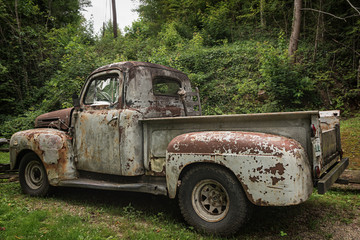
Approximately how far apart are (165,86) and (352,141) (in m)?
4.90

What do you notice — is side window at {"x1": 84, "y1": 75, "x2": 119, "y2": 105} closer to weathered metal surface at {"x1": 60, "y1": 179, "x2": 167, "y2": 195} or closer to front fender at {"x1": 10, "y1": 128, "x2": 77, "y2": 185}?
front fender at {"x1": 10, "y1": 128, "x2": 77, "y2": 185}

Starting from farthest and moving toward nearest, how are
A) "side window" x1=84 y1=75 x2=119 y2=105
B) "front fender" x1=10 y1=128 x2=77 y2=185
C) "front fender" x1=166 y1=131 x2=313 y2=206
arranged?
"front fender" x1=10 y1=128 x2=77 y2=185 → "side window" x1=84 y1=75 x2=119 y2=105 → "front fender" x1=166 y1=131 x2=313 y2=206

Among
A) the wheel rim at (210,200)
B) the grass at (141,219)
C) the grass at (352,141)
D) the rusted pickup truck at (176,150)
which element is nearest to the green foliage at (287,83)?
the grass at (352,141)

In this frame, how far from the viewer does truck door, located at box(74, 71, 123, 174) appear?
3.58m

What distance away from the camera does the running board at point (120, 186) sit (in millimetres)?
3181

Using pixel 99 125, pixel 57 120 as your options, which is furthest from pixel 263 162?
pixel 57 120

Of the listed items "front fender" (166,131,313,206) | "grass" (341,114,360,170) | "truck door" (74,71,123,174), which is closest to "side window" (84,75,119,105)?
"truck door" (74,71,123,174)

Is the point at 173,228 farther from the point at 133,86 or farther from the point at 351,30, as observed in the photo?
the point at 351,30

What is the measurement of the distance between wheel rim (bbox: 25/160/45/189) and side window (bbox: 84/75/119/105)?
152 cm

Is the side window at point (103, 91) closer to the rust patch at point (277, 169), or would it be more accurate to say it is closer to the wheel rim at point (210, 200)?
the wheel rim at point (210, 200)

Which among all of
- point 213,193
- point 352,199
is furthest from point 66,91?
point 352,199

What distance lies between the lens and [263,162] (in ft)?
7.88

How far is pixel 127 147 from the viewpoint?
11.1 feet

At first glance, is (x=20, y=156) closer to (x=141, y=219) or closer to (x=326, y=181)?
(x=141, y=219)
